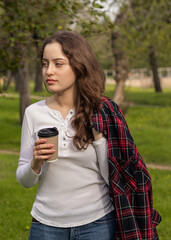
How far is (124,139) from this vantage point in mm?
2271

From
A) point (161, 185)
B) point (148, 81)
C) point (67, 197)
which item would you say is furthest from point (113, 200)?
point (148, 81)

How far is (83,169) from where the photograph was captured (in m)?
2.27

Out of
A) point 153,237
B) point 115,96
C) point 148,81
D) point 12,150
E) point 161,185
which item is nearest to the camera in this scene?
point 153,237

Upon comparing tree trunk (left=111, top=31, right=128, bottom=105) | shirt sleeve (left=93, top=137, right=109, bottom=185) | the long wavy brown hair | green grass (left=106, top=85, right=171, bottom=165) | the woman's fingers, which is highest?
the long wavy brown hair

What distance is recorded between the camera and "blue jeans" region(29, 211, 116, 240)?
2.25 meters

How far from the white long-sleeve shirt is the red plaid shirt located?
0.06m

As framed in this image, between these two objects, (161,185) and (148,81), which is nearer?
(161,185)

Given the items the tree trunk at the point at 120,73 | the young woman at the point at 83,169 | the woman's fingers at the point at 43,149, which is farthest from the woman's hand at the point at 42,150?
the tree trunk at the point at 120,73

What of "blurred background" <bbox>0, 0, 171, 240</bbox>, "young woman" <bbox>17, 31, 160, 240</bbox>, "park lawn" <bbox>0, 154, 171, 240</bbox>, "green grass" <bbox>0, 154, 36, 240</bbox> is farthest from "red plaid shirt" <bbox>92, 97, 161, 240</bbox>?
"green grass" <bbox>0, 154, 36, 240</bbox>

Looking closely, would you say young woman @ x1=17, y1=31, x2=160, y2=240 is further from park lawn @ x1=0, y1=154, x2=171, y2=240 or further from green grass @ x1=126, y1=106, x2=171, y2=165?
green grass @ x1=126, y1=106, x2=171, y2=165

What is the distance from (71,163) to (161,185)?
5.24m

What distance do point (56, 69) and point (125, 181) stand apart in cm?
75

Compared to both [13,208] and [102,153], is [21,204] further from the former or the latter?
[102,153]

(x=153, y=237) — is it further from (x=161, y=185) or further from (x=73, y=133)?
(x=161, y=185)
